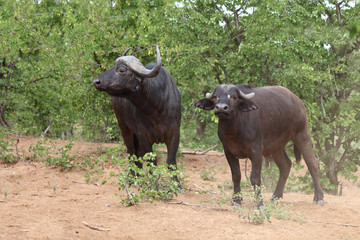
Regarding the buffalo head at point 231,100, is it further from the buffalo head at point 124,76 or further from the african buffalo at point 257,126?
the buffalo head at point 124,76

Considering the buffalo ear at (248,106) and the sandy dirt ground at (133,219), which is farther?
the buffalo ear at (248,106)

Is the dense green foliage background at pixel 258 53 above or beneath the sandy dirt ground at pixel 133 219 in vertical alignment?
above

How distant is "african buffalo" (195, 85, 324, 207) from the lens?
6.75 m

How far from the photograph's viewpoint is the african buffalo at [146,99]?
6.89 m

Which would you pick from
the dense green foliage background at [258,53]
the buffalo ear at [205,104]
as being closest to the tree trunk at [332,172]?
the dense green foliage background at [258,53]

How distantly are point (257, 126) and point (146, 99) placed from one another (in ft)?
5.67

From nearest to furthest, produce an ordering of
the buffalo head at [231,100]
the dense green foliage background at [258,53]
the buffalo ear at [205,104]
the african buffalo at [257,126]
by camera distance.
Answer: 1. the buffalo head at [231,100]
2. the african buffalo at [257,126]
3. the buffalo ear at [205,104]
4. the dense green foliage background at [258,53]

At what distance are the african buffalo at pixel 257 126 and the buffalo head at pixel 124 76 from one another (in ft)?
2.91

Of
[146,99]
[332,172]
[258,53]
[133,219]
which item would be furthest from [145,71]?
[332,172]

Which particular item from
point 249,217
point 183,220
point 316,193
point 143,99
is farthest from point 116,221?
point 316,193

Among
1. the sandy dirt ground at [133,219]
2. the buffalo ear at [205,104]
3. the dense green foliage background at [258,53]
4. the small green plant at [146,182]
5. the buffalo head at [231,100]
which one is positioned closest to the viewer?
the sandy dirt ground at [133,219]

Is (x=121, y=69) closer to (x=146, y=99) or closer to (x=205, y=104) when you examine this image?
(x=146, y=99)

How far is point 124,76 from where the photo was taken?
6906mm

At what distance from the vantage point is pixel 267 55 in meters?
10.1
